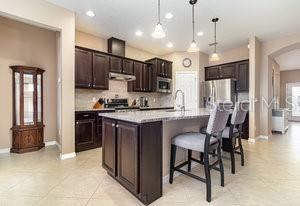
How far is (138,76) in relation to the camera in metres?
5.32

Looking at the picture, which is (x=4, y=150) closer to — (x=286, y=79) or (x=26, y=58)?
(x=26, y=58)

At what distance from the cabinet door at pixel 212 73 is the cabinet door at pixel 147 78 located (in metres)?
2.20

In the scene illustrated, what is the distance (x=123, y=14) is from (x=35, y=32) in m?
2.33

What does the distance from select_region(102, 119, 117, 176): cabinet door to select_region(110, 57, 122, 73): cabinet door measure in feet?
8.09

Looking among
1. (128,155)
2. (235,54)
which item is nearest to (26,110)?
(128,155)

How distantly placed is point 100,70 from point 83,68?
0.44 m

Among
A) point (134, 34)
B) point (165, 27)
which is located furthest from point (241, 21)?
point (134, 34)

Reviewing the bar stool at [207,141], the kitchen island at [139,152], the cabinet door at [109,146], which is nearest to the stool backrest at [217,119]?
the bar stool at [207,141]

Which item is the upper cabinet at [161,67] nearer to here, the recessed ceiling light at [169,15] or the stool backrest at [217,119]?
the recessed ceiling light at [169,15]

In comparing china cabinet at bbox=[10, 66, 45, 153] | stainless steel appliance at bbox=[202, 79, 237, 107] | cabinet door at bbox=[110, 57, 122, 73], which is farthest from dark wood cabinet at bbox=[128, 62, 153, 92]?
china cabinet at bbox=[10, 66, 45, 153]

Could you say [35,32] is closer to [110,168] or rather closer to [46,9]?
[46,9]

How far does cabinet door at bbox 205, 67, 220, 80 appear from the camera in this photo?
591 cm

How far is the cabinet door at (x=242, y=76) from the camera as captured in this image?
5.13 meters

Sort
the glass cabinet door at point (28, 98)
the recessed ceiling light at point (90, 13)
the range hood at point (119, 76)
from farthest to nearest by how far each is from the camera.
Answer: the range hood at point (119, 76) → the glass cabinet door at point (28, 98) → the recessed ceiling light at point (90, 13)
